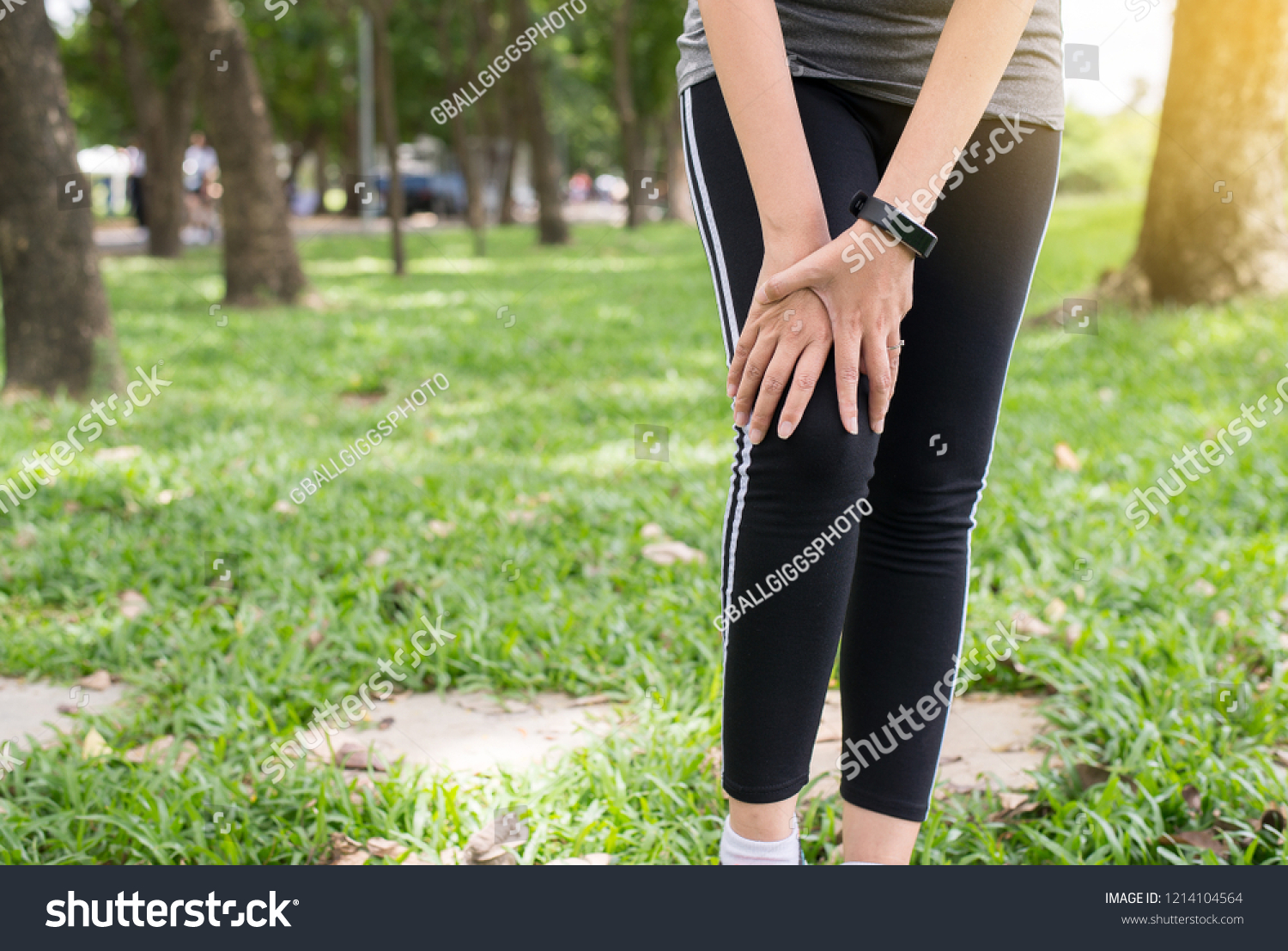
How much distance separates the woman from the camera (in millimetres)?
1200

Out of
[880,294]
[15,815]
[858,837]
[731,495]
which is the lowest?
[15,815]

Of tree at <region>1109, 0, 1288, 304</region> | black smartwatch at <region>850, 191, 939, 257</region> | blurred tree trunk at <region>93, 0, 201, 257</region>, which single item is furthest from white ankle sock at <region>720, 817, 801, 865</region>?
blurred tree trunk at <region>93, 0, 201, 257</region>

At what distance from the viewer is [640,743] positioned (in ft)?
6.61

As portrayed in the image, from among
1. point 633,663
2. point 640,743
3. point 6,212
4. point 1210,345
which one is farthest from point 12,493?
point 1210,345

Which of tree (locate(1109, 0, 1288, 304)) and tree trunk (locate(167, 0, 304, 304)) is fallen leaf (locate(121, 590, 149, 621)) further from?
tree trunk (locate(167, 0, 304, 304))

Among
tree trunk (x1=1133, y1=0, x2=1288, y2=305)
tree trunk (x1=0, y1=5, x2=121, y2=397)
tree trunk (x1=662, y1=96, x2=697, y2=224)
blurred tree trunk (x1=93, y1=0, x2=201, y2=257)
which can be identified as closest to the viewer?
tree trunk (x1=0, y1=5, x2=121, y2=397)

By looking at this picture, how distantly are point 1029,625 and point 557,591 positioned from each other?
1.15 metres

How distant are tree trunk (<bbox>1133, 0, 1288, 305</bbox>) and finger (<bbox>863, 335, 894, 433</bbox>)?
6.19 m

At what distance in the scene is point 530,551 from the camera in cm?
308

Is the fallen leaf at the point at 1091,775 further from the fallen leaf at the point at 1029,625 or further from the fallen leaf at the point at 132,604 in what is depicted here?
the fallen leaf at the point at 132,604

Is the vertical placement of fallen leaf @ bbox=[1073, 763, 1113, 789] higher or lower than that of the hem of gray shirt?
lower

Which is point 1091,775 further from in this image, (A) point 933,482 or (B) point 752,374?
(B) point 752,374
